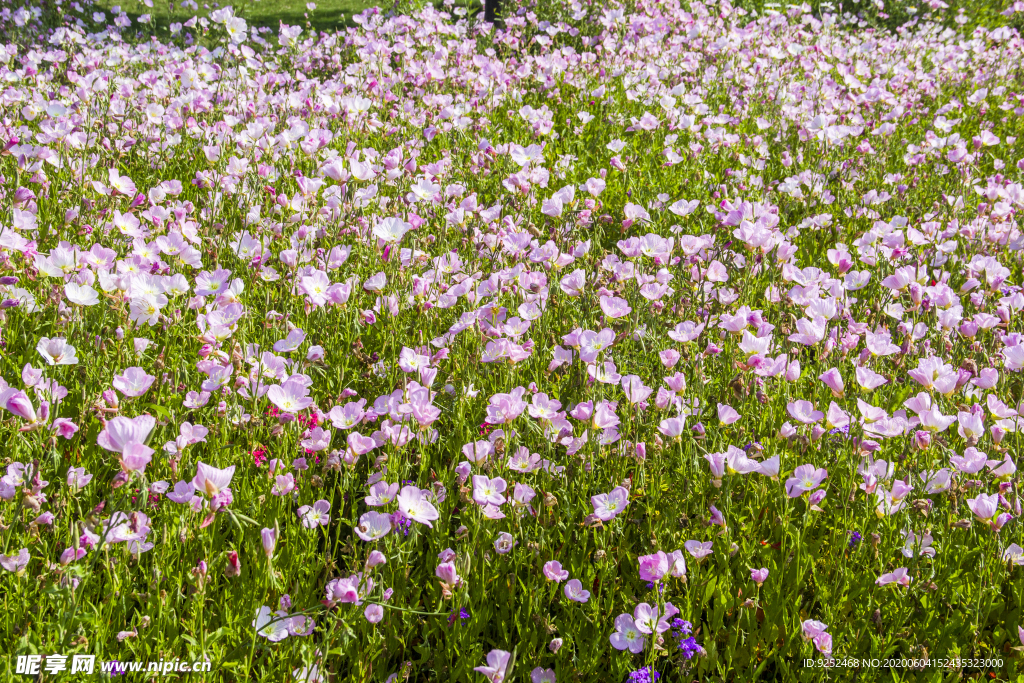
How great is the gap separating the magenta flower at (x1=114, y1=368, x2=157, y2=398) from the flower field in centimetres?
1

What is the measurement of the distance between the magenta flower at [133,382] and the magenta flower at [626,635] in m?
1.28

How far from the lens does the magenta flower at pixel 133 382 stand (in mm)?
1883

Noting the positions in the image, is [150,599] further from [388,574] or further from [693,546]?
[693,546]

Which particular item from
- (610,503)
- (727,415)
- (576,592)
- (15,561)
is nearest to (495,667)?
(576,592)

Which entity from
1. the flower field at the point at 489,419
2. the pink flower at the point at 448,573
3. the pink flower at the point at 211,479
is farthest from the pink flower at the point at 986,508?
the pink flower at the point at 211,479

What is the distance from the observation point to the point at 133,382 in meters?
1.92

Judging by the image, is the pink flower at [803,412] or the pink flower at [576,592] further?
the pink flower at [803,412]

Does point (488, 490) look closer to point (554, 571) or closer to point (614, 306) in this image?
point (554, 571)

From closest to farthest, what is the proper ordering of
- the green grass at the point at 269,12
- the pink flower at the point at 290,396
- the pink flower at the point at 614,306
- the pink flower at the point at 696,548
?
→ the pink flower at the point at 696,548 → the pink flower at the point at 290,396 → the pink flower at the point at 614,306 → the green grass at the point at 269,12

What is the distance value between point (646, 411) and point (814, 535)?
1.90 ft

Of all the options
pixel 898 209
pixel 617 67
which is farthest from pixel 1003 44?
pixel 898 209

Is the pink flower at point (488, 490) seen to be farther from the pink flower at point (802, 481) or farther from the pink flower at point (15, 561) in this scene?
the pink flower at point (15, 561)

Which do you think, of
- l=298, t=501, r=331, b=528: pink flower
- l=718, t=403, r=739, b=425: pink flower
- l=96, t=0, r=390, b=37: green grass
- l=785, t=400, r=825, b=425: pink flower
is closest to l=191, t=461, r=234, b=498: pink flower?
l=298, t=501, r=331, b=528: pink flower

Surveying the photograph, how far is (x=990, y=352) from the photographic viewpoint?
2.47m
